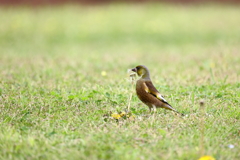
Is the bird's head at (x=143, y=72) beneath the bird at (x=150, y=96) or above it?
above

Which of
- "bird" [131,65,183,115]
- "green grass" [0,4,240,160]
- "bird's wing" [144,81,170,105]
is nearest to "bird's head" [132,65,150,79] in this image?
"bird" [131,65,183,115]

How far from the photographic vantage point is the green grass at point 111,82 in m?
3.75

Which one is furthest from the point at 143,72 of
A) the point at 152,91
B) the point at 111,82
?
the point at 111,82

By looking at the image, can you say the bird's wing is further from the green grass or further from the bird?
the green grass

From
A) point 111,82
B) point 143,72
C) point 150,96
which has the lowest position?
point 111,82

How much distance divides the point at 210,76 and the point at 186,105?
223 centimetres

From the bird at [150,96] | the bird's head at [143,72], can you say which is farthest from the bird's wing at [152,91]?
the bird's head at [143,72]

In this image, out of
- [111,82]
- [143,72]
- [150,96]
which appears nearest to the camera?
[150,96]

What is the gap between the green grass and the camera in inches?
147

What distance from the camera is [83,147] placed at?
3.63 meters

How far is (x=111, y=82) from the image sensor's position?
6.82 meters

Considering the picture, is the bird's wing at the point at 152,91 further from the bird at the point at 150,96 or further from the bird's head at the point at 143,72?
the bird's head at the point at 143,72

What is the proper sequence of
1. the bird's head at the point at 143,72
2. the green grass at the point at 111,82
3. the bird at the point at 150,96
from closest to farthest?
the green grass at the point at 111,82, the bird at the point at 150,96, the bird's head at the point at 143,72

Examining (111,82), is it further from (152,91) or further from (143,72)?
(152,91)
